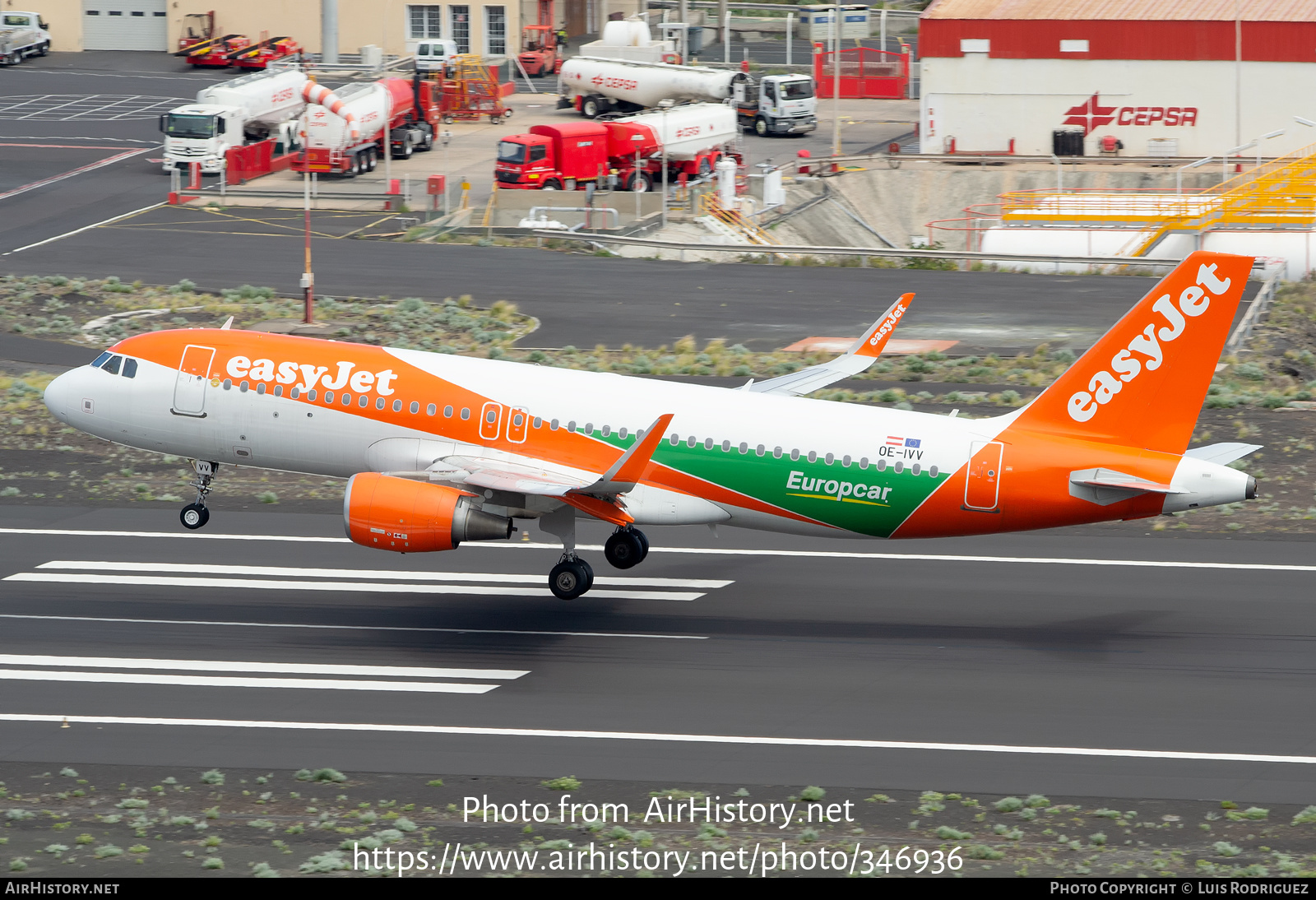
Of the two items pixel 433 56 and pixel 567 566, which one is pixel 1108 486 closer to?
pixel 567 566

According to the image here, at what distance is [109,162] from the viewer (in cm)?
8094

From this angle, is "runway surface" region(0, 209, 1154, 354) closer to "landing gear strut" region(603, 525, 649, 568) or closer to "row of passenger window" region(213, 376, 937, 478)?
"landing gear strut" region(603, 525, 649, 568)

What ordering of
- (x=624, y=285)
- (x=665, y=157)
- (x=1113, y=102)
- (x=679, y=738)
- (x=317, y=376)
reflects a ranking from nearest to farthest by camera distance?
(x=679, y=738)
(x=317, y=376)
(x=624, y=285)
(x=665, y=157)
(x=1113, y=102)

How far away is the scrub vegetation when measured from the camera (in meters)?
18.6

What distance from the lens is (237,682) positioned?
25.2 m

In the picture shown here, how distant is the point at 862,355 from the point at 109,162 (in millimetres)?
61194

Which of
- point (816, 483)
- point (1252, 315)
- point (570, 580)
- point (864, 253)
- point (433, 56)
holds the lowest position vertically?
point (570, 580)

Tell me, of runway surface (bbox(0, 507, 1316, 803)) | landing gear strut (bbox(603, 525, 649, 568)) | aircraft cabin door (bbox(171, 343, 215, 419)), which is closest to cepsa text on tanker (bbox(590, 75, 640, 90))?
runway surface (bbox(0, 507, 1316, 803))

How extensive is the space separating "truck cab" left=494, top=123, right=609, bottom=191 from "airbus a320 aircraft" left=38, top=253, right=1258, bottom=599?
150 feet

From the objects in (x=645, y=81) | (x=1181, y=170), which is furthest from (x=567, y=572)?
(x=645, y=81)

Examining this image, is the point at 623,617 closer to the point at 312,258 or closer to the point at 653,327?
the point at 653,327

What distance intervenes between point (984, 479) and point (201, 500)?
15.2 meters

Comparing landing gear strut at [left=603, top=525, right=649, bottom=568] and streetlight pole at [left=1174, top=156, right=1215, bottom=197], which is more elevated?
streetlight pole at [left=1174, top=156, right=1215, bottom=197]

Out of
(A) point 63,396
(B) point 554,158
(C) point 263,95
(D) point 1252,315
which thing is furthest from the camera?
(C) point 263,95
